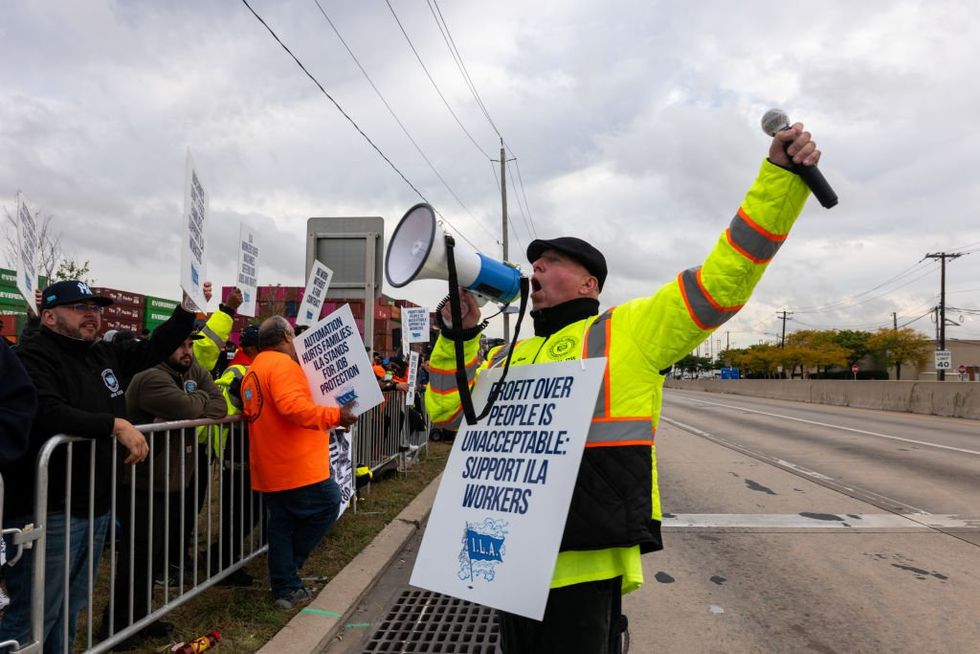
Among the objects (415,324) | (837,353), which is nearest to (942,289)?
(837,353)

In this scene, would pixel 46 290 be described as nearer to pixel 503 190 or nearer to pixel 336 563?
pixel 336 563

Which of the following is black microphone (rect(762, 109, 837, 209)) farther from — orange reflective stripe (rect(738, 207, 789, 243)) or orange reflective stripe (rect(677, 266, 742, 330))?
orange reflective stripe (rect(677, 266, 742, 330))

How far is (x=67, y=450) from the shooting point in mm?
2773

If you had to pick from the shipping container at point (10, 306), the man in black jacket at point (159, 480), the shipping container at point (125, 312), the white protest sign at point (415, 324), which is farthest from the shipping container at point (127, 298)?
the man in black jacket at point (159, 480)

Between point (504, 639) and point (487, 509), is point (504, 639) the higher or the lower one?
the lower one

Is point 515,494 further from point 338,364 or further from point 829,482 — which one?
point 829,482

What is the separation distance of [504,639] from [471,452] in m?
0.57

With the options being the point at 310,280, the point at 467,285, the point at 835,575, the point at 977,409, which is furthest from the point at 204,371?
the point at 977,409

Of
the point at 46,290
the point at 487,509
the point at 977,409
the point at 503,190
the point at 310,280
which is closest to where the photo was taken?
the point at 487,509

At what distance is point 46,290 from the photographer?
9.98 ft

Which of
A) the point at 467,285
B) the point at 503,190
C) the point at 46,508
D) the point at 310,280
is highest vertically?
the point at 503,190

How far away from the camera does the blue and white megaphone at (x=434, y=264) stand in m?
2.11

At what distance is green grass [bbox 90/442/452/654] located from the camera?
11.5 ft

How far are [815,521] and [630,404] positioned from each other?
5332 mm
